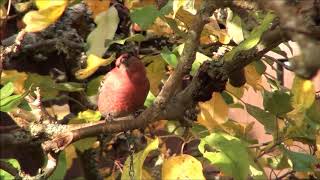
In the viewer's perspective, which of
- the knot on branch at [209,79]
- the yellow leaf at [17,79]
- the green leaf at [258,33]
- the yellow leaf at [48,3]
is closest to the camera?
the yellow leaf at [48,3]


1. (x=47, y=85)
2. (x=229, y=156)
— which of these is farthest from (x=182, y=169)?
(x=47, y=85)

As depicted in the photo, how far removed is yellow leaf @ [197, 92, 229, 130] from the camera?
1.02 metres

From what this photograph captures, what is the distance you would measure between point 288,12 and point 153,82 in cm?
75

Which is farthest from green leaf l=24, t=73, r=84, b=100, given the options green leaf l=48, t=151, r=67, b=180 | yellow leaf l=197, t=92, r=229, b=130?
yellow leaf l=197, t=92, r=229, b=130

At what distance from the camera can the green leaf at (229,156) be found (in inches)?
31.2

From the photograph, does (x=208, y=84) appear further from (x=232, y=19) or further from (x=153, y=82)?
(x=153, y=82)

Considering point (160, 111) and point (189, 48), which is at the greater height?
point (189, 48)

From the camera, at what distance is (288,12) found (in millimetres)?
356

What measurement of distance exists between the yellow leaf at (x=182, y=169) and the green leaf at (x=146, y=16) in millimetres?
194

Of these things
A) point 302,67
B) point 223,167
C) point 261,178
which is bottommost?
point 261,178

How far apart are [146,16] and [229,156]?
22 centimetres

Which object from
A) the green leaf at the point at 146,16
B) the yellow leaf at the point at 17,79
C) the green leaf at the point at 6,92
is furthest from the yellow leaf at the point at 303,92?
the yellow leaf at the point at 17,79

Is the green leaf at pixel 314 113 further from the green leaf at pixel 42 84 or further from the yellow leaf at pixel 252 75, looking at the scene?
the green leaf at pixel 42 84

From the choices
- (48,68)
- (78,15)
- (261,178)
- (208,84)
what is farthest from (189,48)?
(48,68)
